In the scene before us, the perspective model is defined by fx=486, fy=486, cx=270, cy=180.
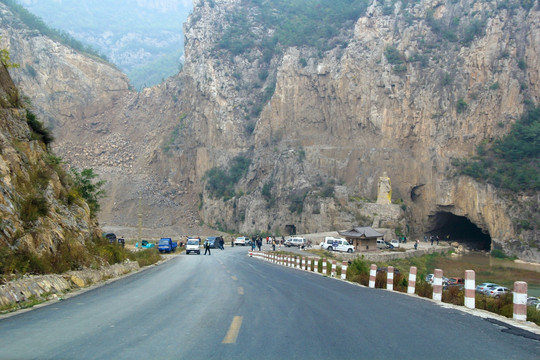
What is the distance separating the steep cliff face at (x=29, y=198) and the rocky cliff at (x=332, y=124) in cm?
5458

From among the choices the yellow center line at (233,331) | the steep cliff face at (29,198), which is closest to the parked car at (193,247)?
the steep cliff face at (29,198)

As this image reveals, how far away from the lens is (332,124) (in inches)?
3248

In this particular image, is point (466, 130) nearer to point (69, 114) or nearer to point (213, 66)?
point (213, 66)

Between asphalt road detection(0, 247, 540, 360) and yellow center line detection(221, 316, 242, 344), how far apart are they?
17 millimetres

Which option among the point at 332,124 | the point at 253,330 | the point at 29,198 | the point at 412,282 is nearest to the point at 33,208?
the point at 29,198

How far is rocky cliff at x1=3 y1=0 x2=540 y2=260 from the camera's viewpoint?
71062 millimetres

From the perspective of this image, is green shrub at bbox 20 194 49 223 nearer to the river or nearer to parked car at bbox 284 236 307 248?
the river

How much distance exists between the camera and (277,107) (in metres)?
86.5

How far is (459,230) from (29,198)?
244 ft

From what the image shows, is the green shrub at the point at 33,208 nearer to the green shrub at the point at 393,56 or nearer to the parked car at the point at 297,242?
the parked car at the point at 297,242

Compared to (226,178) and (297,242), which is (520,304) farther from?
(226,178)

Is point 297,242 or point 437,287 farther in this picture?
point 297,242

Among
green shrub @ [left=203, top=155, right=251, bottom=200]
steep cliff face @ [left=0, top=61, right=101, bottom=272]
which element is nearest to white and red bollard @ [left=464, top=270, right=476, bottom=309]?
steep cliff face @ [left=0, top=61, right=101, bottom=272]

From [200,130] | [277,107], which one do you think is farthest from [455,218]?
[200,130]
